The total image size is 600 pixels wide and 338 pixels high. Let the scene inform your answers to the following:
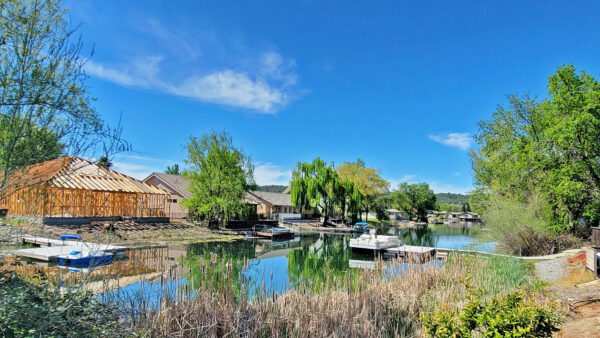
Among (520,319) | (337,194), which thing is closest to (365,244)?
(520,319)

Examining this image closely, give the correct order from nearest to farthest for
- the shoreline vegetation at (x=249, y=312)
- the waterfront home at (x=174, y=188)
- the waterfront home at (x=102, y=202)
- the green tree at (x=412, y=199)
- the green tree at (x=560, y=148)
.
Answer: the shoreline vegetation at (x=249, y=312), the green tree at (x=560, y=148), the waterfront home at (x=102, y=202), the waterfront home at (x=174, y=188), the green tree at (x=412, y=199)

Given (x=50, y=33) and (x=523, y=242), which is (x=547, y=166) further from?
(x=50, y=33)

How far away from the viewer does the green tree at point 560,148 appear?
59.7 ft

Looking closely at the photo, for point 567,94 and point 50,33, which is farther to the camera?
point 567,94

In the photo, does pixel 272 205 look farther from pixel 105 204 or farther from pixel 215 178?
pixel 105 204

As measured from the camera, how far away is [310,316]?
19.7 ft

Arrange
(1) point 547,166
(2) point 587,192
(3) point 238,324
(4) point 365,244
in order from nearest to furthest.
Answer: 1. (3) point 238,324
2. (2) point 587,192
3. (1) point 547,166
4. (4) point 365,244

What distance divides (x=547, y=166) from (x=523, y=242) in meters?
4.94

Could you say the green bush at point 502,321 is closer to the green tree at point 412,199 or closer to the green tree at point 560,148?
the green tree at point 560,148

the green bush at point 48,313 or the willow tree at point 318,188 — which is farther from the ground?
the willow tree at point 318,188

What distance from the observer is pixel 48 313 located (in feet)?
13.9

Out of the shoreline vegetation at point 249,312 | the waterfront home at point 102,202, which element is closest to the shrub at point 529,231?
the shoreline vegetation at point 249,312

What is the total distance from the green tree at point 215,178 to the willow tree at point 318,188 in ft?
35.9

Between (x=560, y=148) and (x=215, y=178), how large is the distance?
30096mm
